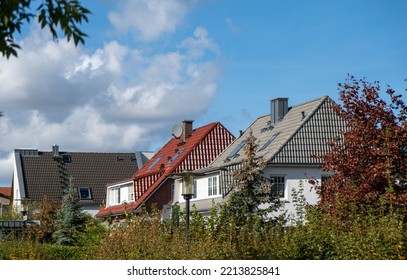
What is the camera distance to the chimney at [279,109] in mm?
50781

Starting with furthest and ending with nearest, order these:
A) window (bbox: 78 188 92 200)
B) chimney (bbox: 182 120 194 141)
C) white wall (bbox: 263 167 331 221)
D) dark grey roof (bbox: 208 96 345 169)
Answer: window (bbox: 78 188 92 200) → chimney (bbox: 182 120 194 141) → dark grey roof (bbox: 208 96 345 169) → white wall (bbox: 263 167 331 221)

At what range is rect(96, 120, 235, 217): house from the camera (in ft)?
176

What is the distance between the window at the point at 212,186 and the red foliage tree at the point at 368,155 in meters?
18.3

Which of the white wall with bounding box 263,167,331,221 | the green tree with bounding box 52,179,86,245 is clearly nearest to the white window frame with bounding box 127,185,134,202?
the green tree with bounding box 52,179,86,245

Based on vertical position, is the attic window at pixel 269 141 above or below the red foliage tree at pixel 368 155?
above

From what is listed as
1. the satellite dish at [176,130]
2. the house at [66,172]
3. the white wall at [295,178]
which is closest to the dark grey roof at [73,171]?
the house at [66,172]

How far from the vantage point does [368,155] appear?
26656 millimetres

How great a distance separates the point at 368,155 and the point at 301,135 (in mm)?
19389

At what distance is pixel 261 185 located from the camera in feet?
119

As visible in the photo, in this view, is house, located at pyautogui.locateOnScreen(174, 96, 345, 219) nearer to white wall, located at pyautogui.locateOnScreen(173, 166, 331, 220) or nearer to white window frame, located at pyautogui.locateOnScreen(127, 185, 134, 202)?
white wall, located at pyautogui.locateOnScreen(173, 166, 331, 220)

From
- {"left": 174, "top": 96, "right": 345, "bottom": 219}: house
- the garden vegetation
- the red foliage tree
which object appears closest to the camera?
the garden vegetation

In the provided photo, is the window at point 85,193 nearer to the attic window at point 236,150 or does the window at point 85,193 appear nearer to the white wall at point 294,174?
the attic window at point 236,150

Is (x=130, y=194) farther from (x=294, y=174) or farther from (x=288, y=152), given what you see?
(x=294, y=174)
